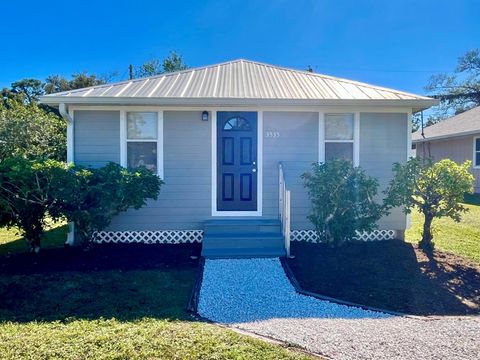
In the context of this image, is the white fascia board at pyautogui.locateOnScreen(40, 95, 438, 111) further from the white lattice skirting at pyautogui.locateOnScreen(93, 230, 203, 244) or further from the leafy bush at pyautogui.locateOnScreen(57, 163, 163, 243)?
the white lattice skirting at pyautogui.locateOnScreen(93, 230, 203, 244)

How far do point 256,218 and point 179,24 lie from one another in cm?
1035

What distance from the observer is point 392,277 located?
4641mm

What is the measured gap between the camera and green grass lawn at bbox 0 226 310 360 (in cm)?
266

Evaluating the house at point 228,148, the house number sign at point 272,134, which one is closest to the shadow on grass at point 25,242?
the house at point 228,148

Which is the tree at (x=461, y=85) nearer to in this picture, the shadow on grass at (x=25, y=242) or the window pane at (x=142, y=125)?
the window pane at (x=142, y=125)

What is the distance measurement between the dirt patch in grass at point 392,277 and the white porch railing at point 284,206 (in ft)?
1.21

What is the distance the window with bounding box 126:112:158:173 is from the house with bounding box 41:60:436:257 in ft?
0.06

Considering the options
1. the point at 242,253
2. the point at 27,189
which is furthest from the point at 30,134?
the point at 242,253

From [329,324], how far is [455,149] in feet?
51.7

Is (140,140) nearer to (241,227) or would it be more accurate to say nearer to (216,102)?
(216,102)

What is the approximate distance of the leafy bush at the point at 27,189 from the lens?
5.07 m

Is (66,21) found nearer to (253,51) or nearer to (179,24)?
(179,24)

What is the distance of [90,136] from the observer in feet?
20.5

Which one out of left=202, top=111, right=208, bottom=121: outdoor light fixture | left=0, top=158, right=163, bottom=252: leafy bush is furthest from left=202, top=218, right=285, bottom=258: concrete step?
left=202, top=111, right=208, bottom=121: outdoor light fixture
